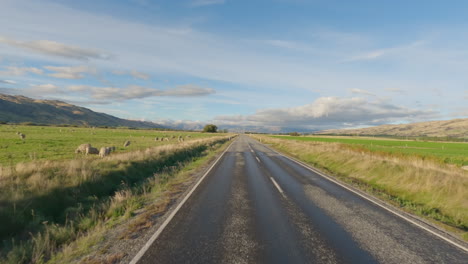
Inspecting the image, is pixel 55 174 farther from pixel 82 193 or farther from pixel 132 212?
pixel 132 212

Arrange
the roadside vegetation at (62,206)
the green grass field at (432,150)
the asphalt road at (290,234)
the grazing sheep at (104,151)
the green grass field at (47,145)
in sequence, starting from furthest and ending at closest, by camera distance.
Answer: the green grass field at (432,150), the grazing sheep at (104,151), the green grass field at (47,145), the roadside vegetation at (62,206), the asphalt road at (290,234)

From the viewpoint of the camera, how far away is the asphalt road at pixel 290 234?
4.42 m

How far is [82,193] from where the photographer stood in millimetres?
8562

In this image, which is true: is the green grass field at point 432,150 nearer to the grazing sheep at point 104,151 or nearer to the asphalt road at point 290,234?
the asphalt road at point 290,234

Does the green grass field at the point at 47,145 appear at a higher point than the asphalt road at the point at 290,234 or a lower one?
higher

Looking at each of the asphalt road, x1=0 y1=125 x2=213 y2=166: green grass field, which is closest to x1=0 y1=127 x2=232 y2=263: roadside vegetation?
the asphalt road

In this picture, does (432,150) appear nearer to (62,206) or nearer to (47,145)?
(62,206)

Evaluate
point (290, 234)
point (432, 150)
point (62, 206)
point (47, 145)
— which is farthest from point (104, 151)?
point (432, 150)

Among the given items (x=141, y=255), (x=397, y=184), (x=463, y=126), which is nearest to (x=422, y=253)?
(x=141, y=255)

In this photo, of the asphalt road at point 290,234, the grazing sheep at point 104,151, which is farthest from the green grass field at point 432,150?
the grazing sheep at point 104,151

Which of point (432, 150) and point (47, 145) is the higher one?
point (432, 150)

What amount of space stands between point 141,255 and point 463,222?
9.09 meters

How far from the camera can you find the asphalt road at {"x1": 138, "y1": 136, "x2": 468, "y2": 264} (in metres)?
4.42

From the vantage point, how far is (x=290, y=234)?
5391 millimetres
